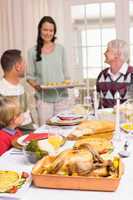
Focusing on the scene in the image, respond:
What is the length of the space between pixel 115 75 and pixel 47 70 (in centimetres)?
62

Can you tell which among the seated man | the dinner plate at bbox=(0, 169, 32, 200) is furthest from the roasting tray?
the seated man

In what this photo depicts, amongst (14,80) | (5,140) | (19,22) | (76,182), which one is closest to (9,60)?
(14,80)

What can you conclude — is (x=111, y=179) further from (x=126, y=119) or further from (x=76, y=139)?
(x=126, y=119)

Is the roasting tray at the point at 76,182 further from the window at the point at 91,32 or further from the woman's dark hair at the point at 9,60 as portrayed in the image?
the window at the point at 91,32

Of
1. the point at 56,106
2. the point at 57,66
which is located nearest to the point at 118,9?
the point at 57,66

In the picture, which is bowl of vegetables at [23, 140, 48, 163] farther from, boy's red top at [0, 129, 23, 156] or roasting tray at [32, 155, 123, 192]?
boy's red top at [0, 129, 23, 156]

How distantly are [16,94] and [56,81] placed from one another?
Answer: 57 cm

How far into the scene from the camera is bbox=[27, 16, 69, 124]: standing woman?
321 cm

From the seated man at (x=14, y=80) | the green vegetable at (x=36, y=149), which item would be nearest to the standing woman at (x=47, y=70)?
the seated man at (x=14, y=80)

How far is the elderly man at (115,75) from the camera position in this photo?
9.53 feet

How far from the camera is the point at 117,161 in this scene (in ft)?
4.83

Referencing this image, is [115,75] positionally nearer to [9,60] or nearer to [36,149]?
[9,60]

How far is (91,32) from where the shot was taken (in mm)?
4203

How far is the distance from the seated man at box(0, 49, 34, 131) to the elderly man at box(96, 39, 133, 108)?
58 cm
